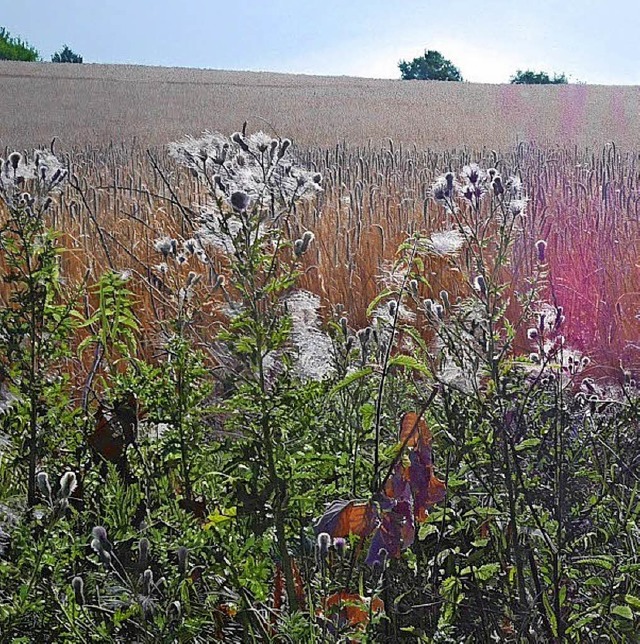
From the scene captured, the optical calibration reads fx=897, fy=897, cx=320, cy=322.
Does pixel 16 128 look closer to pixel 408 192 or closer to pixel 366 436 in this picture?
pixel 408 192

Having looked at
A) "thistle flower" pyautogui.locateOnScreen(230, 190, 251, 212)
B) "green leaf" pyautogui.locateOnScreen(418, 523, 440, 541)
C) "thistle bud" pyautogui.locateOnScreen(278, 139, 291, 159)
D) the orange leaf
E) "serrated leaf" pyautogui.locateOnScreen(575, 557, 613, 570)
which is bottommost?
"green leaf" pyautogui.locateOnScreen(418, 523, 440, 541)

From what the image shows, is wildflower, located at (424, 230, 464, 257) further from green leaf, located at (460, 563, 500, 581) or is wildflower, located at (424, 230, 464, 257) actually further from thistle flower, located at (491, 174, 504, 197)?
green leaf, located at (460, 563, 500, 581)

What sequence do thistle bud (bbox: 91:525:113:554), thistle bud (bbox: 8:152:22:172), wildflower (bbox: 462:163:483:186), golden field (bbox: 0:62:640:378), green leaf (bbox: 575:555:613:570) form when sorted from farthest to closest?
golden field (bbox: 0:62:640:378) → thistle bud (bbox: 8:152:22:172) → wildflower (bbox: 462:163:483:186) → green leaf (bbox: 575:555:613:570) → thistle bud (bbox: 91:525:113:554)

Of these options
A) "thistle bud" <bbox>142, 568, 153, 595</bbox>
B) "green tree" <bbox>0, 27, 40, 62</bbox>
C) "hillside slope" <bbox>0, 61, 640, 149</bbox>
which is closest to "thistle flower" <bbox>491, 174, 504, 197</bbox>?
"thistle bud" <bbox>142, 568, 153, 595</bbox>

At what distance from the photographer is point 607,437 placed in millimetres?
1254

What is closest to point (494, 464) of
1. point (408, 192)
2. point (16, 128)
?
point (408, 192)

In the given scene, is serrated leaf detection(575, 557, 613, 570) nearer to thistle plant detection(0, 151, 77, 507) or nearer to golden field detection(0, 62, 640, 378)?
golden field detection(0, 62, 640, 378)

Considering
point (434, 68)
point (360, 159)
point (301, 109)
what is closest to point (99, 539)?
point (360, 159)

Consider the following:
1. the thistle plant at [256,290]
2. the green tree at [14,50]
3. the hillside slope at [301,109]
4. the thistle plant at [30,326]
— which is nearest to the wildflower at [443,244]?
the thistle plant at [256,290]

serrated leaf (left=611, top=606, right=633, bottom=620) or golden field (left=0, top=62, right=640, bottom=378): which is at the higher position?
golden field (left=0, top=62, right=640, bottom=378)

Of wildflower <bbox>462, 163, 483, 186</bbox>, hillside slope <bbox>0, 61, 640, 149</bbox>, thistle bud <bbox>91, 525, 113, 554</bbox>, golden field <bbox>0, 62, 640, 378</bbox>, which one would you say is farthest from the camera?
hillside slope <bbox>0, 61, 640, 149</bbox>

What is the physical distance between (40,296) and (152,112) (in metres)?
15.3

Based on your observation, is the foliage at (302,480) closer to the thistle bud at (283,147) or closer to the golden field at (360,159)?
the thistle bud at (283,147)

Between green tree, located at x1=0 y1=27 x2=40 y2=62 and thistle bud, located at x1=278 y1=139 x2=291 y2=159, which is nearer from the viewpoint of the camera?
thistle bud, located at x1=278 y1=139 x2=291 y2=159
